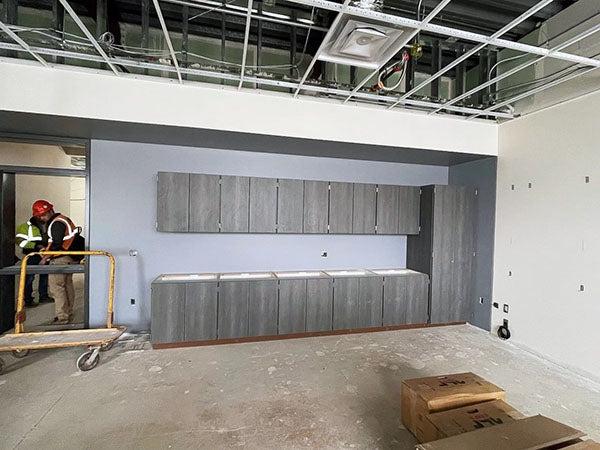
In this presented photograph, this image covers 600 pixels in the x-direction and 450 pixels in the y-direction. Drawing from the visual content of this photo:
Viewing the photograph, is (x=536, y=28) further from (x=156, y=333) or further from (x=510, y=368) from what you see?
(x=156, y=333)

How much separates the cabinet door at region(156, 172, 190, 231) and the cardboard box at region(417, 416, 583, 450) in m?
3.43

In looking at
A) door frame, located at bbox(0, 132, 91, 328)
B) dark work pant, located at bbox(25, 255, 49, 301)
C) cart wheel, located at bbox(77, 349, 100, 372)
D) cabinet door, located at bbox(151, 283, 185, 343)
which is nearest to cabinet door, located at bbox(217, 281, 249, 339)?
cabinet door, located at bbox(151, 283, 185, 343)

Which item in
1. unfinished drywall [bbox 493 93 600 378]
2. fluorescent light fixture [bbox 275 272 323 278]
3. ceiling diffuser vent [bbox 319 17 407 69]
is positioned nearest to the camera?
ceiling diffuser vent [bbox 319 17 407 69]

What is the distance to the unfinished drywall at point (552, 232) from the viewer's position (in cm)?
312

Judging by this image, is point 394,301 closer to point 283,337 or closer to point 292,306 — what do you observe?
point 292,306

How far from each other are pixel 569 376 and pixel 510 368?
548mm

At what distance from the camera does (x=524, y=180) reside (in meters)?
3.87

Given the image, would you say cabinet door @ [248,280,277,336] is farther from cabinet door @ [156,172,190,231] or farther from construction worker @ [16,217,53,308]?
construction worker @ [16,217,53,308]

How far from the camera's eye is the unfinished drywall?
10.2 ft

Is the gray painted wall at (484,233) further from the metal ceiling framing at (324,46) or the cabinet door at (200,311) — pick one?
the cabinet door at (200,311)

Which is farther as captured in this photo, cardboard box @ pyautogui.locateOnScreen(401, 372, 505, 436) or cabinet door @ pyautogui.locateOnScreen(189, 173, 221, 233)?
cabinet door @ pyautogui.locateOnScreen(189, 173, 221, 233)

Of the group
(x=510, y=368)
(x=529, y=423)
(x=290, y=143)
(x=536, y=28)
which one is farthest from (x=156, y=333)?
(x=536, y=28)

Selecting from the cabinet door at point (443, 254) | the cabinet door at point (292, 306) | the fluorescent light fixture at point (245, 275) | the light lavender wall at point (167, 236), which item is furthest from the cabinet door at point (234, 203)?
the cabinet door at point (443, 254)

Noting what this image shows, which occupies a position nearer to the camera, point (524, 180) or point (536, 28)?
point (536, 28)
